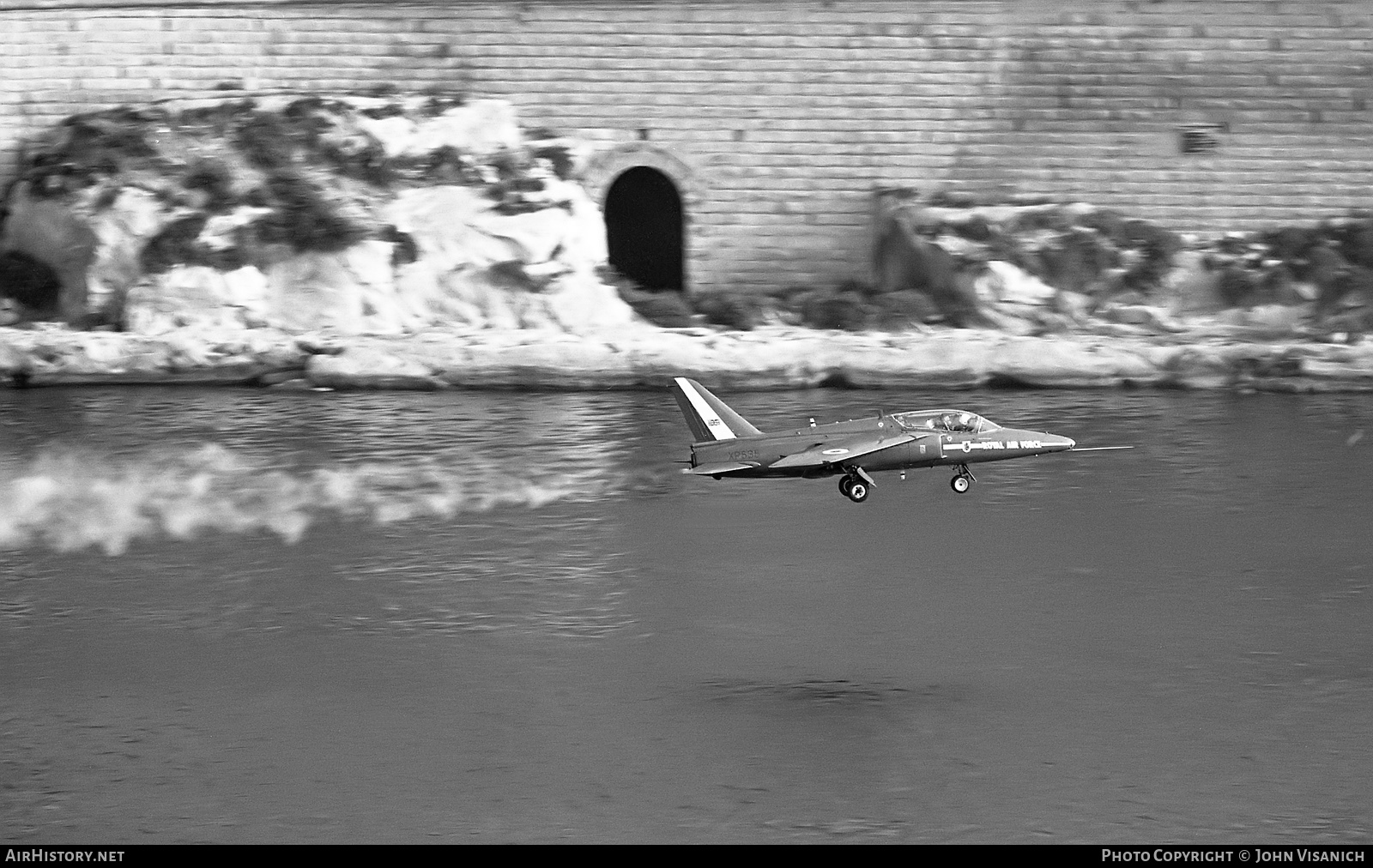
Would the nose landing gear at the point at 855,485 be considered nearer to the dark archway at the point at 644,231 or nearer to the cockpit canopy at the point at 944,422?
the cockpit canopy at the point at 944,422

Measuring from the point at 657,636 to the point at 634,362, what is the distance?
2490cm

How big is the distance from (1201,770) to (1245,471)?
19.8 m

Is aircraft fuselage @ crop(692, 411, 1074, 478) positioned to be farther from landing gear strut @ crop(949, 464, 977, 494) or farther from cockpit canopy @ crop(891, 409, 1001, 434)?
landing gear strut @ crop(949, 464, 977, 494)

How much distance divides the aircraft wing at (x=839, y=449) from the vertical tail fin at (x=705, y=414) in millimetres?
1325

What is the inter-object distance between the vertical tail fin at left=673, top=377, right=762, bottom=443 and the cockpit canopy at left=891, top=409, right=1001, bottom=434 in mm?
2769

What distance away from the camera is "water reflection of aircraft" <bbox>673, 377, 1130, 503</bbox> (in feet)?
115

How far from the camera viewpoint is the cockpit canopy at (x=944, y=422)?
3591 centimetres

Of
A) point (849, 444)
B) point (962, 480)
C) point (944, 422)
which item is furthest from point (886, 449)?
point (962, 480)

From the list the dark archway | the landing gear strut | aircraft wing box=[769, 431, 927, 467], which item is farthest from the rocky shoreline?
aircraft wing box=[769, 431, 927, 467]

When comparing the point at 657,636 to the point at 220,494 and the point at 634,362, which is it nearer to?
the point at 220,494

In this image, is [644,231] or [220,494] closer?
[220,494]

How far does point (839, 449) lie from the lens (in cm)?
3491

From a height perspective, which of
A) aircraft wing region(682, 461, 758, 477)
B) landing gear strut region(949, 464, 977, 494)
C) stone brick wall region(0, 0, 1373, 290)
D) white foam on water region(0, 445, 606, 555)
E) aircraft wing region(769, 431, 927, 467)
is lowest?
white foam on water region(0, 445, 606, 555)
